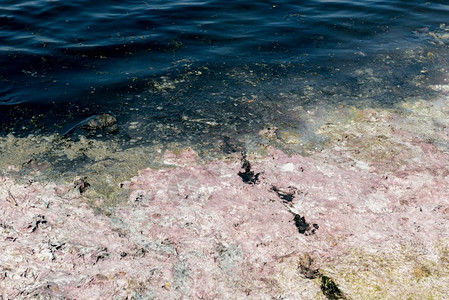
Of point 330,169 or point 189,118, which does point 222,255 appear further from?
point 189,118

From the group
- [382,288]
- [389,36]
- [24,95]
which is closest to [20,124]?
[24,95]

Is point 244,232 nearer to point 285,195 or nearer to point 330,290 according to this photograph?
point 285,195

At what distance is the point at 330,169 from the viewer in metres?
2.84

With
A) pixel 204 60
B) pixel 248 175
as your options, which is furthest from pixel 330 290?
pixel 204 60

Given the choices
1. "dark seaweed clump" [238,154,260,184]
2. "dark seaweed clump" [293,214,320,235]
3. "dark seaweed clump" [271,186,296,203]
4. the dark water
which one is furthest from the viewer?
the dark water

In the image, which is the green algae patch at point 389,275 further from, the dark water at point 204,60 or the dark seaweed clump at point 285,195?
the dark water at point 204,60

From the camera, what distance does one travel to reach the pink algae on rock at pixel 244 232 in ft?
6.66

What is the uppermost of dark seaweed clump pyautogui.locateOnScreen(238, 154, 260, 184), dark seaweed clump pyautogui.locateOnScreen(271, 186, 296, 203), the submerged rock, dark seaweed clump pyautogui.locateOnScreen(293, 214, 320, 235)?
the submerged rock

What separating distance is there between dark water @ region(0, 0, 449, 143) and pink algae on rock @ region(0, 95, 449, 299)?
0.74m

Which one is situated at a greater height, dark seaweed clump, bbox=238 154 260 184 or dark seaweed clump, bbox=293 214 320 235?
dark seaweed clump, bbox=238 154 260 184

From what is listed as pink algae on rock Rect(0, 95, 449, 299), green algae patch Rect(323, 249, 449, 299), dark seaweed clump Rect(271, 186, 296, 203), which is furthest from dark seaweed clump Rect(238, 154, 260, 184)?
green algae patch Rect(323, 249, 449, 299)

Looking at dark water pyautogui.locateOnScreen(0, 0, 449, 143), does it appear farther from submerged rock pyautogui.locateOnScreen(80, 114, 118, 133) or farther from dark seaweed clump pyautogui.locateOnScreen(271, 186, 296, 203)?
dark seaweed clump pyautogui.locateOnScreen(271, 186, 296, 203)

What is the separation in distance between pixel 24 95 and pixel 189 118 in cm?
171

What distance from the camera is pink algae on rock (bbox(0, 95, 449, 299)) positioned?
203 centimetres
